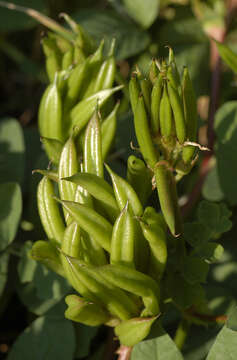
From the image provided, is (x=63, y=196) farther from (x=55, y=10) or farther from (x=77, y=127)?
(x=55, y=10)

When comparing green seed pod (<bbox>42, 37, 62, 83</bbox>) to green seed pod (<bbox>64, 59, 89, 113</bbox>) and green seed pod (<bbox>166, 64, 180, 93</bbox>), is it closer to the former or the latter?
green seed pod (<bbox>64, 59, 89, 113</bbox>)

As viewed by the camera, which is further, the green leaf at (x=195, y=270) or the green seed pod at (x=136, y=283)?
the green leaf at (x=195, y=270)

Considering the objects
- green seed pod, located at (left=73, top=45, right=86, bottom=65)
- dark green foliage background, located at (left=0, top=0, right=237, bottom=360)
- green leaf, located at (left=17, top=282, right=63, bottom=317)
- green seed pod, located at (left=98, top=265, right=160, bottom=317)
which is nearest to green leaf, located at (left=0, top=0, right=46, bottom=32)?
dark green foliage background, located at (left=0, top=0, right=237, bottom=360)

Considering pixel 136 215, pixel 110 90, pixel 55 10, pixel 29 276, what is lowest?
pixel 29 276

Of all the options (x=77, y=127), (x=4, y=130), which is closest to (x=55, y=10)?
(x=4, y=130)

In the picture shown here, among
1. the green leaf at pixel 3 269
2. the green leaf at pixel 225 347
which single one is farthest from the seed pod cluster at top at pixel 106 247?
the green leaf at pixel 3 269

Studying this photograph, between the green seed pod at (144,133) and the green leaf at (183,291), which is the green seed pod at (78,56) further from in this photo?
the green leaf at (183,291)
